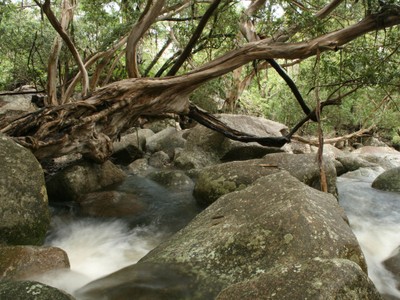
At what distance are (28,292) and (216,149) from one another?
27.0ft

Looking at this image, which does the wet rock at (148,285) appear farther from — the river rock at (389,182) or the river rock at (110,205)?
the river rock at (389,182)

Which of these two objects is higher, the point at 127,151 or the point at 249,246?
the point at 127,151

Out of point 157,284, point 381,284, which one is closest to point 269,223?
point 157,284

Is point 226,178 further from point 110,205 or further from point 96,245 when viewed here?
point 96,245

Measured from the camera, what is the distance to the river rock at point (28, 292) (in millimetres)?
2305

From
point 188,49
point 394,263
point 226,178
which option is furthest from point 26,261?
point 188,49

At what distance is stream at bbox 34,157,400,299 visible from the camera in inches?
161

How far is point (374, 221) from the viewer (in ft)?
21.4

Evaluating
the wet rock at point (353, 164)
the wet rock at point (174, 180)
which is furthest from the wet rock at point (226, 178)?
the wet rock at point (353, 164)

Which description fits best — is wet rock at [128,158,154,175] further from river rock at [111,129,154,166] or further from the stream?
the stream

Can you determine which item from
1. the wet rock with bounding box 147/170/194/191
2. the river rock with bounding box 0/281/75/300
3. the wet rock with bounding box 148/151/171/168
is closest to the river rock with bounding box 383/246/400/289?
the river rock with bounding box 0/281/75/300

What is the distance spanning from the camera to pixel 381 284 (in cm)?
390

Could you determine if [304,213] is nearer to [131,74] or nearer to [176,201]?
[176,201]

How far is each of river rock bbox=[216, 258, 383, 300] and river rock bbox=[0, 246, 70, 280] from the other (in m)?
2.09
